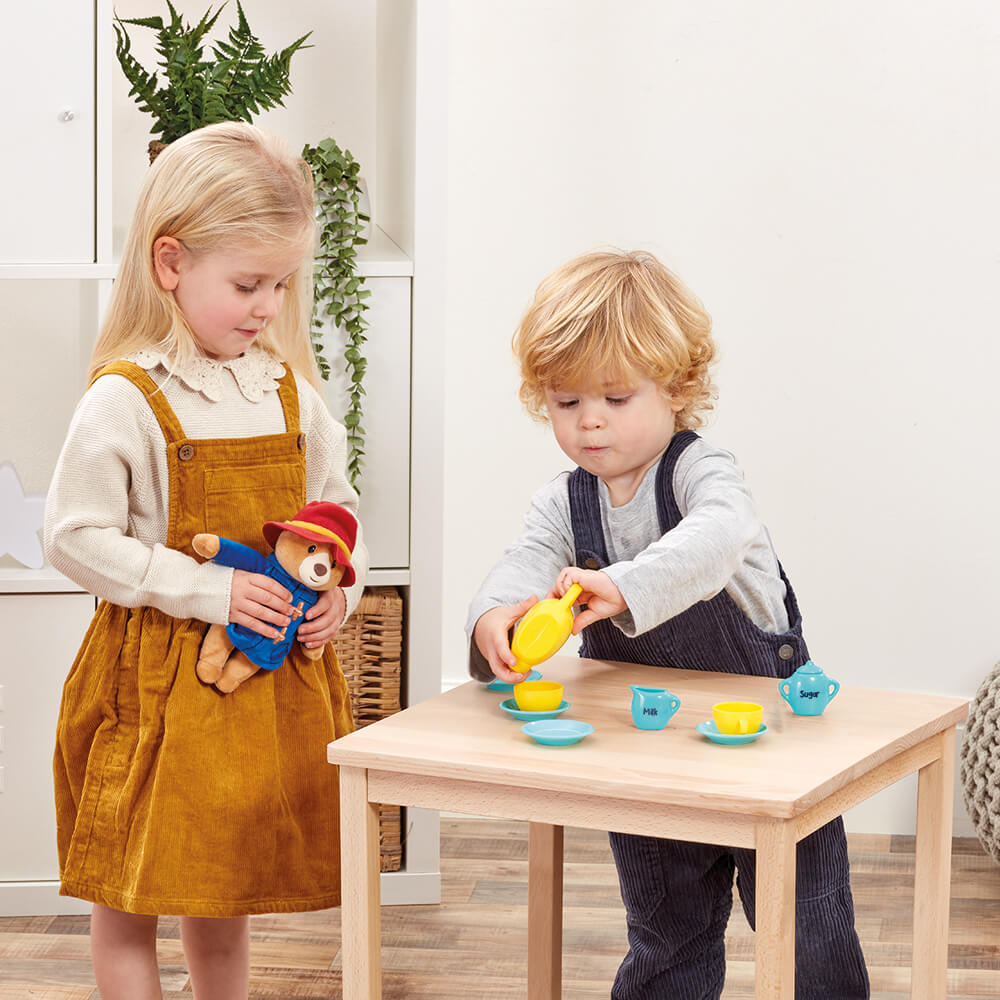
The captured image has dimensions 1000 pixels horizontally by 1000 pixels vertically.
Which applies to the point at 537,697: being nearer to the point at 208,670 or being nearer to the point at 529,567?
the point at 529,567

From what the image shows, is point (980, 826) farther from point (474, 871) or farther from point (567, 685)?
point (567, 685)

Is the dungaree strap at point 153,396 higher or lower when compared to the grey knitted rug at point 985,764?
higher

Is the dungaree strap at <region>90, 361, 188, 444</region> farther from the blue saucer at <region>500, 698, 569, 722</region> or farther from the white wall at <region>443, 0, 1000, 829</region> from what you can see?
the white wall at <region>443, 0, 1000, 829</region>

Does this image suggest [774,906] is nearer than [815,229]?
Yes

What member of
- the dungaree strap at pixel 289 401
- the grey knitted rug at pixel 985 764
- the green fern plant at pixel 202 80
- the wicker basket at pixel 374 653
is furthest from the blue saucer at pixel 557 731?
the grey knitted rug at pixel 985 764

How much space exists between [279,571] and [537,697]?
31cm

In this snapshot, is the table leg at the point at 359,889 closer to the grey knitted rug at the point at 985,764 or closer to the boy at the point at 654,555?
the boy at the point at 654,555

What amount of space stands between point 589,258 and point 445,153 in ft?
1.98

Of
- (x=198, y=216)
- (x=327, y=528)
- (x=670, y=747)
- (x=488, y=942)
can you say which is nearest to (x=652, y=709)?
(x=670, y=747)

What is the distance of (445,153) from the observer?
198 centimetres

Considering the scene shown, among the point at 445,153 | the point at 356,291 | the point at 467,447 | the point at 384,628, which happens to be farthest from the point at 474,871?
the point at 445,153

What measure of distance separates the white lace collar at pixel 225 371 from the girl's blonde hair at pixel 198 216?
1 cm

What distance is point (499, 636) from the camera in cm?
131

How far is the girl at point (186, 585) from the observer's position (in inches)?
53.5
